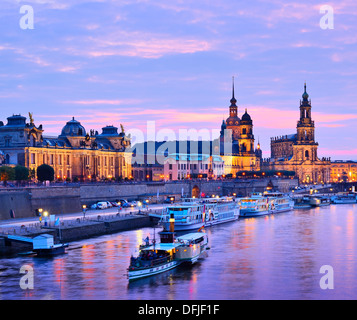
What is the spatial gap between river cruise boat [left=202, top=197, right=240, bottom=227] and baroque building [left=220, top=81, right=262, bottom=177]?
90630 millimetres

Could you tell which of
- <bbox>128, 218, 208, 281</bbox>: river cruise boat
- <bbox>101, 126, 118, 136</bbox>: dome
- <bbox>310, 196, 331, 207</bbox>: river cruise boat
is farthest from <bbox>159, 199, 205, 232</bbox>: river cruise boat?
<bbox>101, 126, 118, 136</bbox>: dome

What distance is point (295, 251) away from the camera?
2159 inches

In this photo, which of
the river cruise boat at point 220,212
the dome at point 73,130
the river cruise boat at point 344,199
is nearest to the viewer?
the river cruise boat at point 220,212

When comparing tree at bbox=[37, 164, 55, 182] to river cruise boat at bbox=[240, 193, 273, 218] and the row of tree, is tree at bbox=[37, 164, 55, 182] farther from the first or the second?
river cruise boat at bbox=[240, 193, 273, 218]

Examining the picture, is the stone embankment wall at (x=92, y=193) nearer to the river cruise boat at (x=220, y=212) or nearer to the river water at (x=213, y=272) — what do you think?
the river cruise boat at (x=220, y=212)

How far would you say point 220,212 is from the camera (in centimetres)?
8388

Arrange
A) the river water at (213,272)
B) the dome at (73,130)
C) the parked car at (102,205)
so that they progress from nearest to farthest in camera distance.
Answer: the river water at (213,272) < the parked car at (102,205) < the dome at (73,130)

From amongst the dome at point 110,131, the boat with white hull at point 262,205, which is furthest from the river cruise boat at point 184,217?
the dome at point 110,131

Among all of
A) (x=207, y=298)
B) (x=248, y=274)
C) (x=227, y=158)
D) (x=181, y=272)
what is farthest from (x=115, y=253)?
(x=227, y=158)

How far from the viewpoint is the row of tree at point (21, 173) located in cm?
8681

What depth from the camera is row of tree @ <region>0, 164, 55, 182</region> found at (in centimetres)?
8681

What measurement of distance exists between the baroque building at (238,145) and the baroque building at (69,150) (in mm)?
54037

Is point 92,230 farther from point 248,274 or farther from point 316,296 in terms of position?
point 316,296

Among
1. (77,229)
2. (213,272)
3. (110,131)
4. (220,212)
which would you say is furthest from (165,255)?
(110,131)
